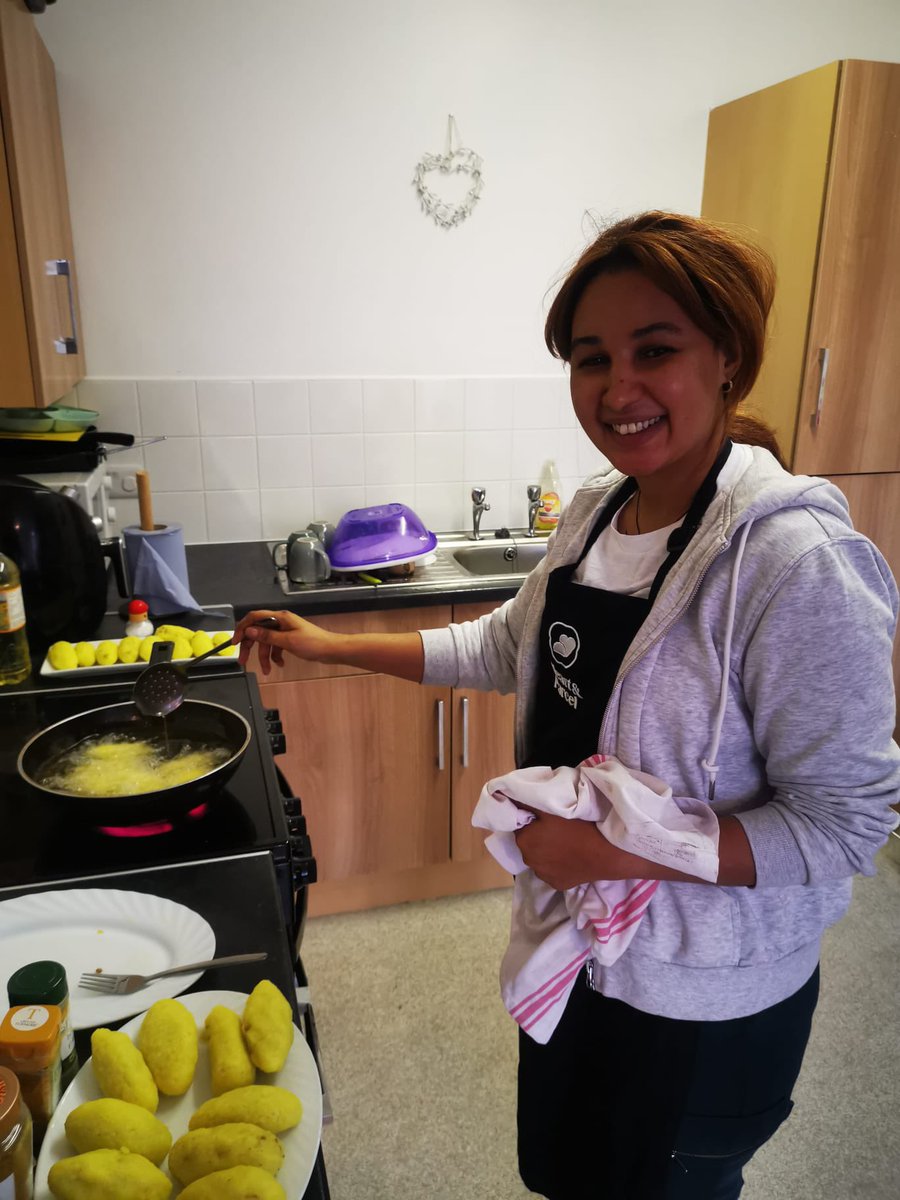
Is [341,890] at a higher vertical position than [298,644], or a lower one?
lower

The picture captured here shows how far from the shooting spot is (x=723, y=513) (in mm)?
882

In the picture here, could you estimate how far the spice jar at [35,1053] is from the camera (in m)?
0.59

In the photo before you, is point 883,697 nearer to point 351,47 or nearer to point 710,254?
point 710,254

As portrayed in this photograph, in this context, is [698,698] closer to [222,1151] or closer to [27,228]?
[222,1151]

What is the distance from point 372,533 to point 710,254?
54.0 inches

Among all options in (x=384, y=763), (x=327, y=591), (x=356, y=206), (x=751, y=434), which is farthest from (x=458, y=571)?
(x=751, y=434)

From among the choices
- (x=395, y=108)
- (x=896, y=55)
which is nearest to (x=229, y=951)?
(x=395, y=108)

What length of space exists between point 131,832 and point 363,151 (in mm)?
1977

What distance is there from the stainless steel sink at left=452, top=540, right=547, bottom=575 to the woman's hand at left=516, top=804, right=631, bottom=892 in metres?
1.53

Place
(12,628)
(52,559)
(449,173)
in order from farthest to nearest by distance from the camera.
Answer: (449,173) < (52,559) < (12,628)

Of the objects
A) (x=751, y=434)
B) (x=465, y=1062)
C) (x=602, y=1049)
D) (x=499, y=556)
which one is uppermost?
(x=751, y=434)

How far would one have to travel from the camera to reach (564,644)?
107 centimetres

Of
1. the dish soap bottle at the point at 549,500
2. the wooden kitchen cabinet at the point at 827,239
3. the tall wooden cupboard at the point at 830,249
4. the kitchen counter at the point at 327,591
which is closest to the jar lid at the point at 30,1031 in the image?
the kitchen counter at the point at 327,591

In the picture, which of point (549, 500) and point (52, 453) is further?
point (549, 500)
